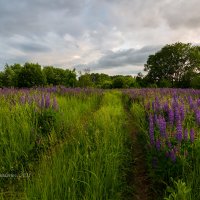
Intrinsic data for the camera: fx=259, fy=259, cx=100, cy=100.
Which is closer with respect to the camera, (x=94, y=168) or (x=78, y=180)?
(x=78, y=180)

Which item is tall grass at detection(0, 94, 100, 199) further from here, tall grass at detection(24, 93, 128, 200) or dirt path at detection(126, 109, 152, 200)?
dirt path at detection(126, 109, 152, 200)

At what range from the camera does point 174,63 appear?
48.5 m

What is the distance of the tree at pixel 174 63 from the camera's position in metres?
47.1

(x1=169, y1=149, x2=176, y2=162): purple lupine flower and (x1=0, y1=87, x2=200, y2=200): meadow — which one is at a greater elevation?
(x1=169, y1=149, x2=176, y2=162): purple lupine flower

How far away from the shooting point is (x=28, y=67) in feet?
113

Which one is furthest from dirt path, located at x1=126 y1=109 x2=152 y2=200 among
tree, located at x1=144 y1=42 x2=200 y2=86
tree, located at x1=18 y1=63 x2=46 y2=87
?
tree, located at x1=144 y1=42 x2=200 y2=86

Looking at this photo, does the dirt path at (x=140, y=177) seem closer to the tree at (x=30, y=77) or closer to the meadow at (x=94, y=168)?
the meadow at (x=94, y=168)

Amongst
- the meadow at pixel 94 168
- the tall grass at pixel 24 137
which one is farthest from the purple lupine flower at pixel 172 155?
the tall grass at pixel 24 137

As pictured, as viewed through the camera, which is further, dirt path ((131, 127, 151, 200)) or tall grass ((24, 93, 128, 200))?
dirt path ((131, 127, 151, 200))

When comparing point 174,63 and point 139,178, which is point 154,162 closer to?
point 139,178

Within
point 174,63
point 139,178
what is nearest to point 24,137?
point 139,178

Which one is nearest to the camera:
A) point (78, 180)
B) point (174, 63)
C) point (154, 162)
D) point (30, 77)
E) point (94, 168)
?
point (78, 180)

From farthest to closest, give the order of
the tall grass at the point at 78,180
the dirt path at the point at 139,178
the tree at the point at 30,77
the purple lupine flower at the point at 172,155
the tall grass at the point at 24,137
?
the tree at the point at 30,77 < the tall grass at the point at 24,137 < the dirt path at the point at 139,178 < the purple lupine flower at the point at 172,155 < the tall grass at the point at 78,180

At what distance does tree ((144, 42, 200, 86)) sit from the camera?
4709cm
